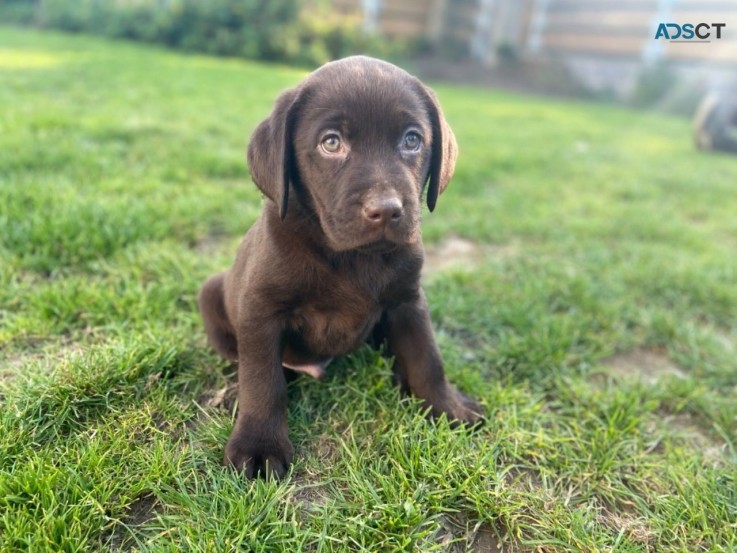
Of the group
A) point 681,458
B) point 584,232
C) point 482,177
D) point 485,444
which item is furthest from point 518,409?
point 482,177

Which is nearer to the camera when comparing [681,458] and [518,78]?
[681,458]

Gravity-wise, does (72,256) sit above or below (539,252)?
above

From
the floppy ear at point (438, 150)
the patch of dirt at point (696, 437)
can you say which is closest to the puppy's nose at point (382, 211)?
the floppy ear at point (438, 150)

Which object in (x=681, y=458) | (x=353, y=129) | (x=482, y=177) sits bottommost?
(x=482, y=177)

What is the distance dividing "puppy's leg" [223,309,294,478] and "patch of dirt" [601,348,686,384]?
6.04ft

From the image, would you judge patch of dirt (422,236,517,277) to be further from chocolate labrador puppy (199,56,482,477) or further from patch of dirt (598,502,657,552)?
patch of dirt (598,502,657,552)

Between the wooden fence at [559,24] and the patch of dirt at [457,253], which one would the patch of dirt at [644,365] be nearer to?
the patch of dirt at [457,253]

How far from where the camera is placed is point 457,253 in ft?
14.3

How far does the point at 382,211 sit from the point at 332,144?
0.38 m

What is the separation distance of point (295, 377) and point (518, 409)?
Answer: 99cm

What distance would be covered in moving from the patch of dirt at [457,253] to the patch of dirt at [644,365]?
4.09 feet

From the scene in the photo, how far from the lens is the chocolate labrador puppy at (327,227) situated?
1933mm

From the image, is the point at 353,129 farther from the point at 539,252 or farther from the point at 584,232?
the point at 584,232

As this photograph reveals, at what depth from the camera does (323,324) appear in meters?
2.13
